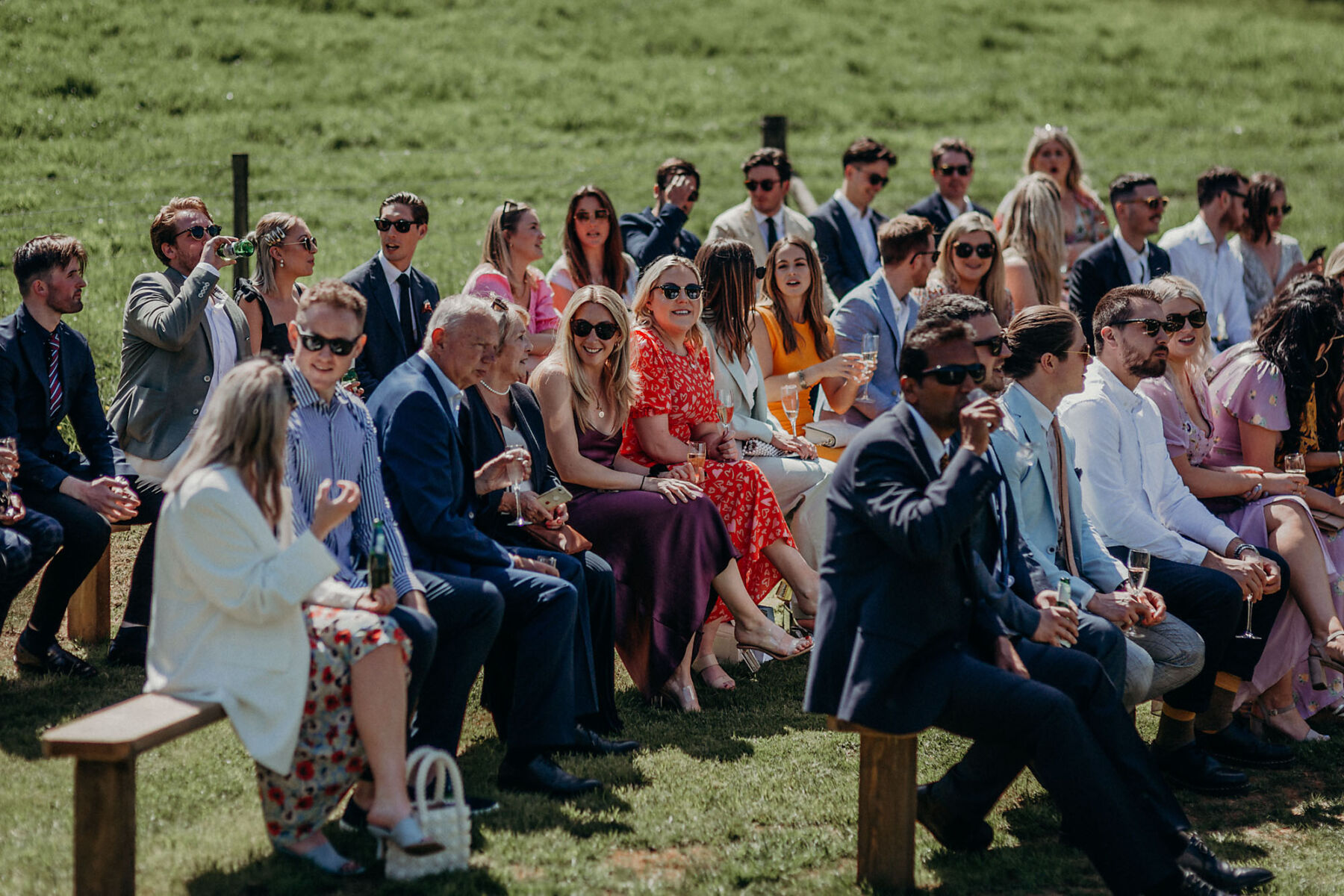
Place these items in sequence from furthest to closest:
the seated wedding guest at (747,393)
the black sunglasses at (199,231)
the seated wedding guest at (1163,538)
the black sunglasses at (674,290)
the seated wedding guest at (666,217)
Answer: the seated wedding guest at (666,217) < the seated wedding guest at (747,393) < the black sunglasses at (674,290) < the black sunglasses at (199,231) < the seated wedding guest at (1163,538)

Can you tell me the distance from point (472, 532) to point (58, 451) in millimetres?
2180

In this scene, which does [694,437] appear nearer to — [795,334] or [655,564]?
[655,564]

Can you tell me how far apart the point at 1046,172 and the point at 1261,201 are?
1442 mm

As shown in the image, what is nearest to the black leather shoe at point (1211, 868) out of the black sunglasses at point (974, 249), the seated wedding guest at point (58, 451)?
the black sunglasses at point (974, 249)

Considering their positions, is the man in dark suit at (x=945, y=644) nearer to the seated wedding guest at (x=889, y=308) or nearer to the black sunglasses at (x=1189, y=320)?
the black sunglasses at (x=1189, y=320)

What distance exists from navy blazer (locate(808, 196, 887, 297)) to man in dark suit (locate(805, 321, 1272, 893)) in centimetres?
485

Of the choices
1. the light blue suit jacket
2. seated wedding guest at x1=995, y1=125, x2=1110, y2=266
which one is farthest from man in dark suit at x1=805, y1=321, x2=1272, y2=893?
seated wedding guest at x1=995, y1=125, x2=1110, y2=266

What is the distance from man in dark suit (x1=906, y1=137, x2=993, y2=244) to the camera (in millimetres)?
9227

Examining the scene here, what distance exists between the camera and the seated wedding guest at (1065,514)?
4945mm

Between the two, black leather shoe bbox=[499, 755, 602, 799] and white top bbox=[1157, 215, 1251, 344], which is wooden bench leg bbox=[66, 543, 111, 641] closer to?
black leather shoe bbox=[499, 755, 602, 799]

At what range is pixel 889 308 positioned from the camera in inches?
293

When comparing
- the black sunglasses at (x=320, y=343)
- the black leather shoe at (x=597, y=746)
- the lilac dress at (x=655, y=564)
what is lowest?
the black leather shoe at (x=597, y=746)

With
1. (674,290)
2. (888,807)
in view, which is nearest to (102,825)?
(888,807)

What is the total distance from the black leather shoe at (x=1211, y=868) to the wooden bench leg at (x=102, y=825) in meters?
3.12
